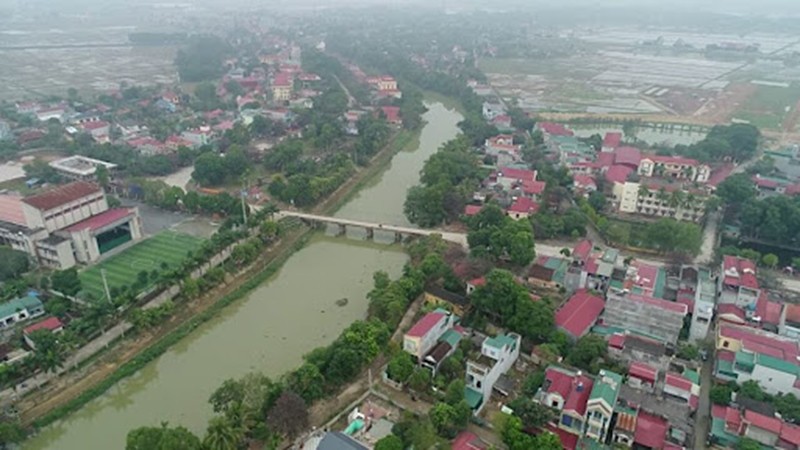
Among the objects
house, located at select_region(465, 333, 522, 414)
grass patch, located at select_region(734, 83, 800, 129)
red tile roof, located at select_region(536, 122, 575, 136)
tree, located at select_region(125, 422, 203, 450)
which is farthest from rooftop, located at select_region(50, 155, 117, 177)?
grass patch, located at select_region(734, 83, 800, 129)

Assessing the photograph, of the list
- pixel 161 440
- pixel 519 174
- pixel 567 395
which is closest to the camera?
pixel 161 440

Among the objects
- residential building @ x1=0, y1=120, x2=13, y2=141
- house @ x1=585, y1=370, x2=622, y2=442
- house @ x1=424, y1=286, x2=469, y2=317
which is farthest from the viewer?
residential building @ x1=0, y1=120, x2=13, y2=141

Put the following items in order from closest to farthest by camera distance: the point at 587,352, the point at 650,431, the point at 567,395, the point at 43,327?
the point at 650,431 < the point at 567,395 < the point at 587,352 < the point at 43,327

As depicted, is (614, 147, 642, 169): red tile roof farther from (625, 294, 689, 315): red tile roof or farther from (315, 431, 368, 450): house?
(315, 431, 368, 450): house

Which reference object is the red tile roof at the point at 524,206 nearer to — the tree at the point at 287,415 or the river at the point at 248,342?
the river at the point at 248,342

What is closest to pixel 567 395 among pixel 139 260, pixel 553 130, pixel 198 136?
pixel 139 260

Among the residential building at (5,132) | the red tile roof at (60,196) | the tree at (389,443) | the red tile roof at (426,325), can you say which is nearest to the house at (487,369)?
the red tile roof at (426,325)

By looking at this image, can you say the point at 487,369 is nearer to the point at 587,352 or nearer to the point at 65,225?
the point at 587,352
